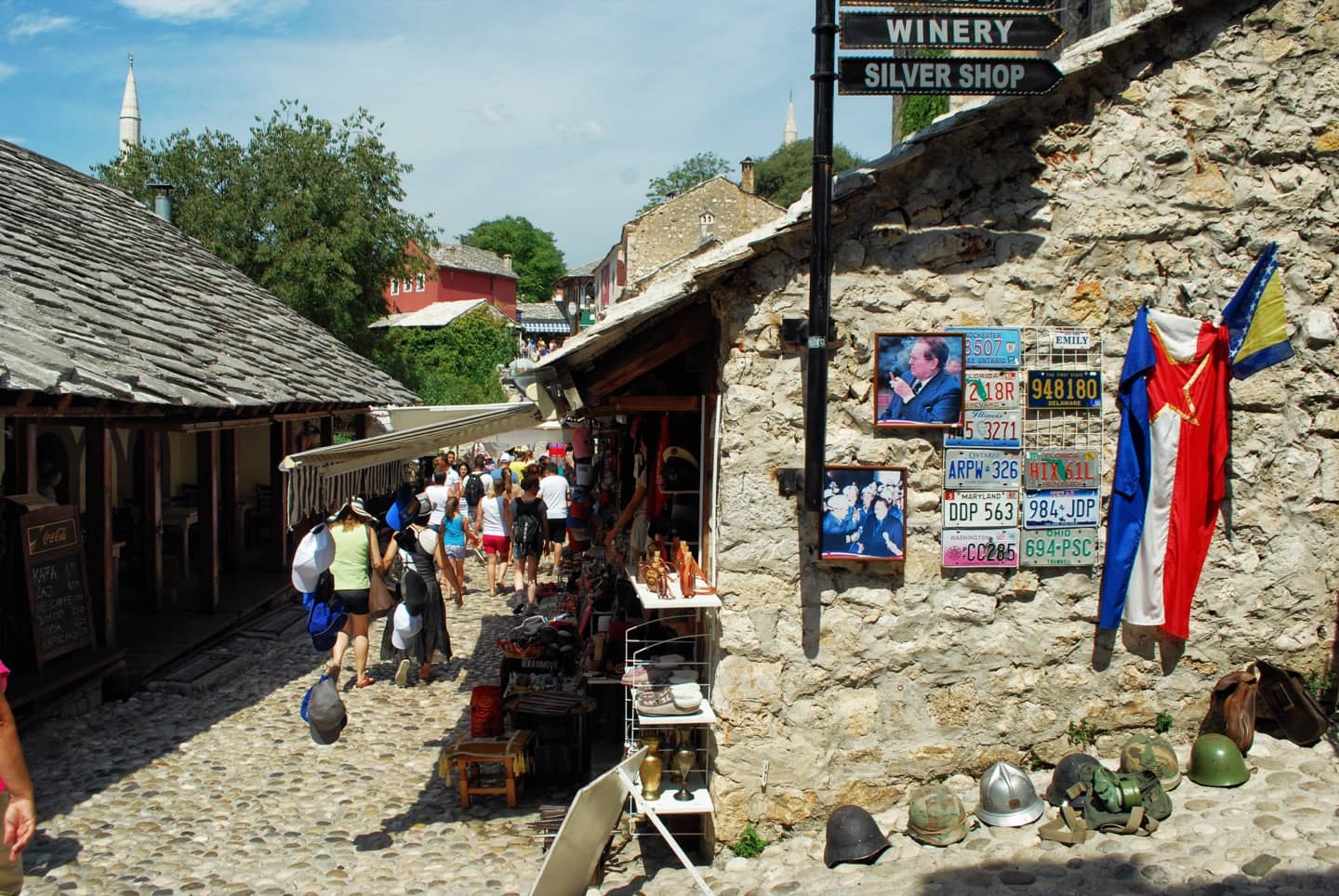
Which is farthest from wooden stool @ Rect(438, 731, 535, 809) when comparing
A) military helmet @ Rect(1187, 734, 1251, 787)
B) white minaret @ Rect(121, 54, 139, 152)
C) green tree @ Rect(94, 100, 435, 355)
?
white minaret @ Rect(121, 54, 139, 152)

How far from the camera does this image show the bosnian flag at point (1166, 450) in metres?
5.71

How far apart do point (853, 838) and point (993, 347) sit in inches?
107

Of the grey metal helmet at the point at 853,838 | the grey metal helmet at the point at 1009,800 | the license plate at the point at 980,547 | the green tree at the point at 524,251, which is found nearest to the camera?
the grey metal helmet at the point at 853,838

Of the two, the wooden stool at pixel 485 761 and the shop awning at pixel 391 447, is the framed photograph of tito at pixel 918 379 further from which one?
the wooden stool at pixel 485 761

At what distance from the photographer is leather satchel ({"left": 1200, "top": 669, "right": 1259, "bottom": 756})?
225 inches

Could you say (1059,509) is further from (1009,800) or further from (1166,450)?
(1009,800)

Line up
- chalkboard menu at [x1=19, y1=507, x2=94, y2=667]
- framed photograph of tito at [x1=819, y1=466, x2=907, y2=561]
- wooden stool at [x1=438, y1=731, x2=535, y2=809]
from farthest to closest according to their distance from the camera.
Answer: chalkboard menu at [x1=19, y1=507, x2=94, y2=667], wooden stool at [x1=438, y1=731, x2=535, y2=809], framed photograph of tito at [x1=819, y1=466, x2=907, y2=561]

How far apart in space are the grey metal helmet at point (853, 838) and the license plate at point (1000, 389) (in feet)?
7.49

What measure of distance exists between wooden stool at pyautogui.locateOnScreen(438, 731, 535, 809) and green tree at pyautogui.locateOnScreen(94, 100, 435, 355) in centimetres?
2465

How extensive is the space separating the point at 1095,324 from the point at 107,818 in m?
6.62

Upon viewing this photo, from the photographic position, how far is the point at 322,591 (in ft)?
28.4

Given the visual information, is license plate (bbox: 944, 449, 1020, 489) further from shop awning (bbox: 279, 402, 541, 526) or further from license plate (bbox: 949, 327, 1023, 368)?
shop awning (bbox: 279, 402, 541, 526)

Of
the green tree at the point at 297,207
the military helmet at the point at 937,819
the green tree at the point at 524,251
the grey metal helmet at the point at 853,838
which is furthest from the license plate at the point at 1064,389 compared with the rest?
the green tree at the point at 524,251

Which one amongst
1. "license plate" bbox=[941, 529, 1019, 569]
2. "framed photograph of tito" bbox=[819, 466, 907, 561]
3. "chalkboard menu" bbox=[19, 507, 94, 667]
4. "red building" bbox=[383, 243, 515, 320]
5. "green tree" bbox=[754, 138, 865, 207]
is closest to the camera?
"framed photograph of tito" bbox=[819, 466, 907, 561]
